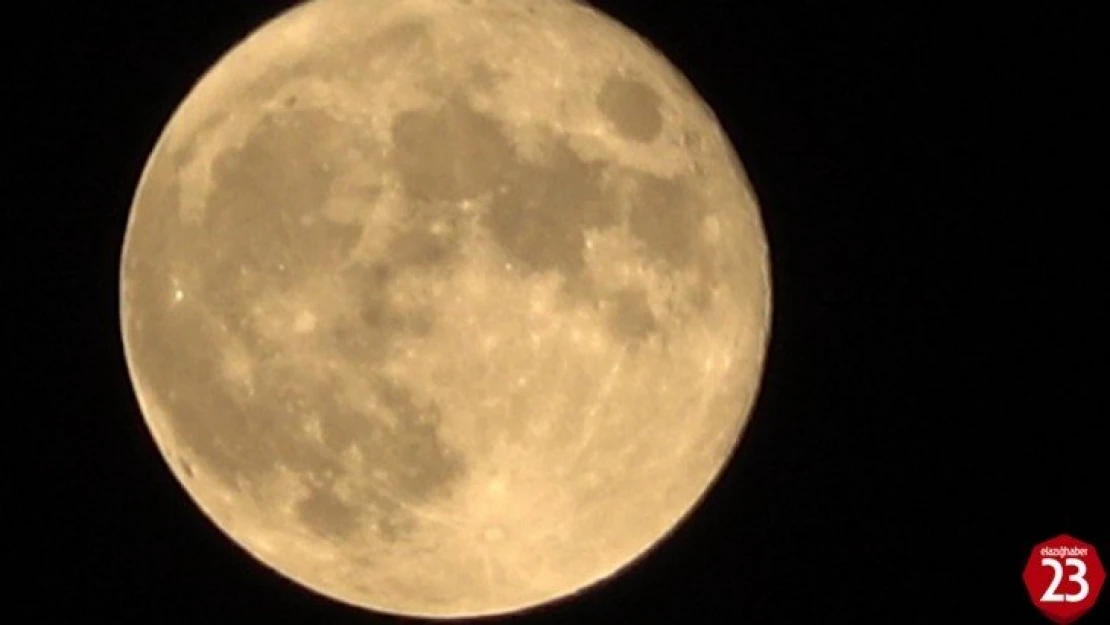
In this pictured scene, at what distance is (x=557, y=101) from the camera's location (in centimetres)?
820

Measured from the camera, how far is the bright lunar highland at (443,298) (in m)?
7.91

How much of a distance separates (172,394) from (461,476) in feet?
4.15

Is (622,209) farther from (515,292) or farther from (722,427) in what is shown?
(722,427)

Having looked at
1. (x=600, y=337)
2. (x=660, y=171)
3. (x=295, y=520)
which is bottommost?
(x=295, y=520)

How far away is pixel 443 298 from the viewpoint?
7859mm

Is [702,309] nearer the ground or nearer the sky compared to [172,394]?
nearer the sky

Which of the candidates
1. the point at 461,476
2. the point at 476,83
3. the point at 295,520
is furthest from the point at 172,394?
the point at 476,83

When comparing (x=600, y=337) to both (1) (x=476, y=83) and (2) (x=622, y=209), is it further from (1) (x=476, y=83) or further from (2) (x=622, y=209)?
(1) (x=476, y=83)

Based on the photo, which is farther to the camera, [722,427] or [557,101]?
[722,427]

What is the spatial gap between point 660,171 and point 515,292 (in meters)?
0.85

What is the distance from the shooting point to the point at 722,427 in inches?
345

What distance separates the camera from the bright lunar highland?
7.91 m

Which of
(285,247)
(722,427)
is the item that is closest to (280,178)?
(285,247)

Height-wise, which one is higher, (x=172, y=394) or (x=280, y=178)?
(x=280, y=178)
